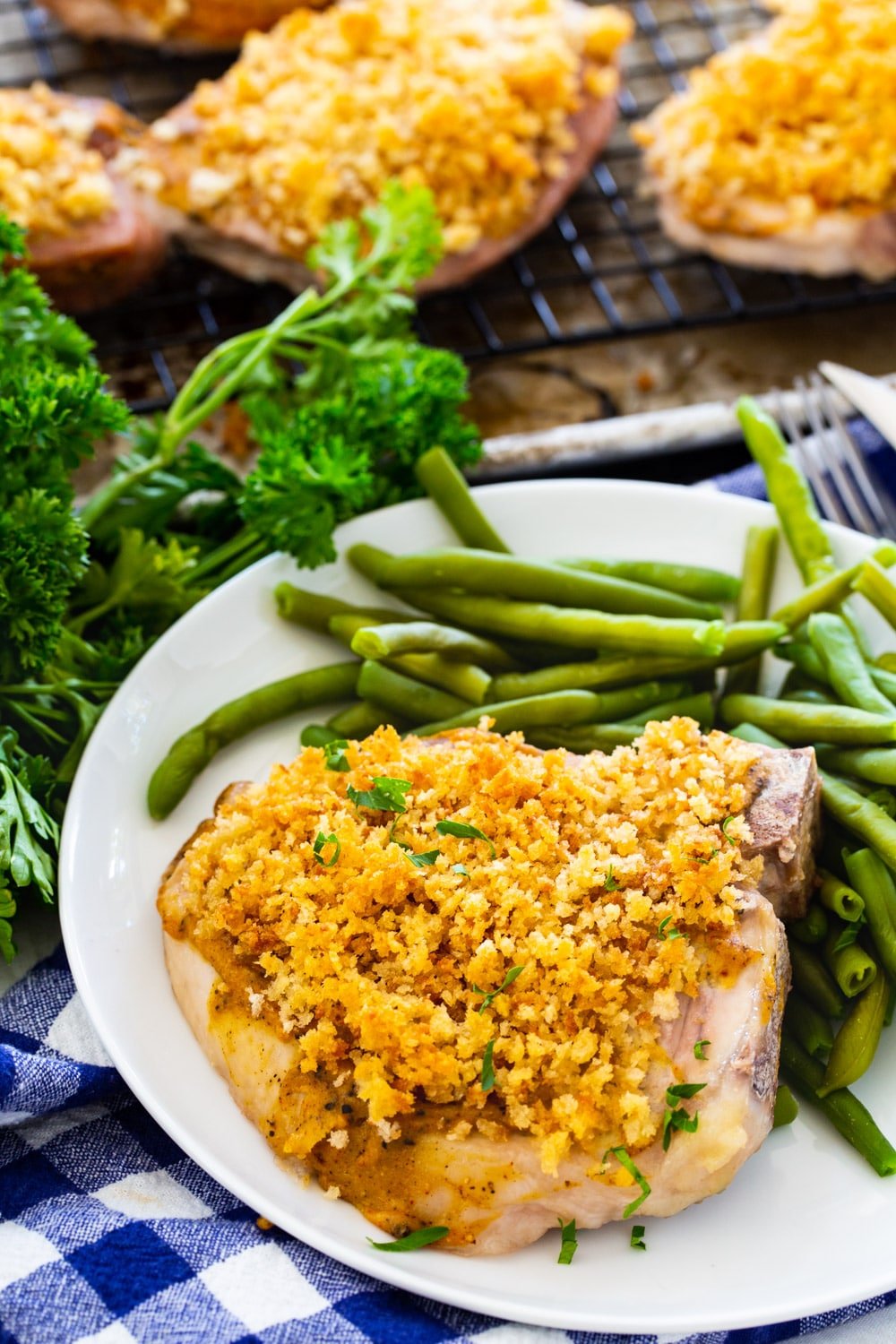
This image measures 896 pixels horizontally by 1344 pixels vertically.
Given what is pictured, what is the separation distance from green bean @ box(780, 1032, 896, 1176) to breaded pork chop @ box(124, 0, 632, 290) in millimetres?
3054

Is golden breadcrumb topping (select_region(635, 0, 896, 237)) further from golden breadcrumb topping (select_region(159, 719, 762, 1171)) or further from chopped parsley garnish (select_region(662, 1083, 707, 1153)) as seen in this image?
chopped parsley garnish (select_region(662, 1083, 707, 1153))

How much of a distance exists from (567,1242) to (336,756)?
3.72ft

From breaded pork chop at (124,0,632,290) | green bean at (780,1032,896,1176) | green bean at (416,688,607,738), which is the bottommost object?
green bean at (780,1032,896,1176)

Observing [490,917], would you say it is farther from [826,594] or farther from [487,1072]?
[826,594]

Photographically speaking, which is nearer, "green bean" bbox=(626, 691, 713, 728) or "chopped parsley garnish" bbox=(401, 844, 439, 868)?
"chopped parsley garnish" bbox=(401, 844, 439, 868)

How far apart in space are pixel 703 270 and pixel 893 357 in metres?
0.83

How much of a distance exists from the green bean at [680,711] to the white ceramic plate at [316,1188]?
1.72 ft

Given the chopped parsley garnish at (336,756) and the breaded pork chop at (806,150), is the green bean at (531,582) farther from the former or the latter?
the breaded pork chop at (806,150)

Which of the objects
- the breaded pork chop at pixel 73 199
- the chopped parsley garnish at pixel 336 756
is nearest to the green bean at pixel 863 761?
the chopped parsley garnish at pixel 336 756

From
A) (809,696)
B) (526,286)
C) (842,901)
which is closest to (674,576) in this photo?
(809,696)

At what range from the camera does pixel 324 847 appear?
287 cm

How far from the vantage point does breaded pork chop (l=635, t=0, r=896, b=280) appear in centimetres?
488

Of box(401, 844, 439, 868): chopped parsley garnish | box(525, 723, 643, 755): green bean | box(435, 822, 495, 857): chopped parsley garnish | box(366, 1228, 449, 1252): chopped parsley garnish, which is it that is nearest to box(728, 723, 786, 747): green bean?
box(525, 723, 643, 755): green bean

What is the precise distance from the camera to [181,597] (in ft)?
12.4
